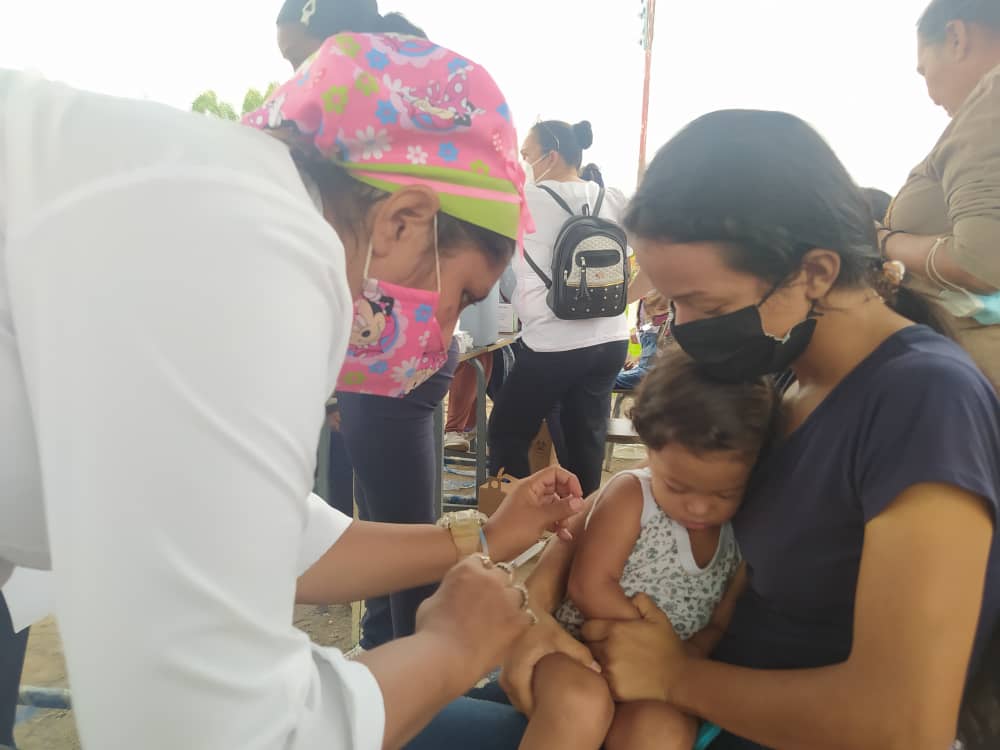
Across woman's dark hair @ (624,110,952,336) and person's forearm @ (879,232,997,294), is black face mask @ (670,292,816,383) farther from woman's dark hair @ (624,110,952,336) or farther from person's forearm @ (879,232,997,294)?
person's forearm @ (879,232,997,294)

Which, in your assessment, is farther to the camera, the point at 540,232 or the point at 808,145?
the point at 540,232

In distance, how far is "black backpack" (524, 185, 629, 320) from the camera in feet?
9.23

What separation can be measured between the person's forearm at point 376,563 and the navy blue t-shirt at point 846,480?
1.90 ft

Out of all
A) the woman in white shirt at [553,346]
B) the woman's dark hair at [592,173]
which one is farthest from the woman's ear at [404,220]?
the woman's dark hair at [592,173]

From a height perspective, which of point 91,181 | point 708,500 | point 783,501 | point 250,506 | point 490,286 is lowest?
point 708,500

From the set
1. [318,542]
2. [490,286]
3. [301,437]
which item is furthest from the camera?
[318,542]

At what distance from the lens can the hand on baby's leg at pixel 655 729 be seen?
1.14 m

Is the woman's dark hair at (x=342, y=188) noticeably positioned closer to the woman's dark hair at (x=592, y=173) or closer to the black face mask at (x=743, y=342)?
the black face mask at (x=743, y=342)

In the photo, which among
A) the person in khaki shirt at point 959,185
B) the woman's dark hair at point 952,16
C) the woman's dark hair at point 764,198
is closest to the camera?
the woman's dark hair at point 764,198

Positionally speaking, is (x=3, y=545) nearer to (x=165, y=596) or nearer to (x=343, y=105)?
(x=165, y=596)

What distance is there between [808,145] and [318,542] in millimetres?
1033

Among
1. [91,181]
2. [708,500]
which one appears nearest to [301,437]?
[91,181]

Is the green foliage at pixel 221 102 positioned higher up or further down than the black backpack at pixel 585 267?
higher up

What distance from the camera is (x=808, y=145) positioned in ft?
3.36
